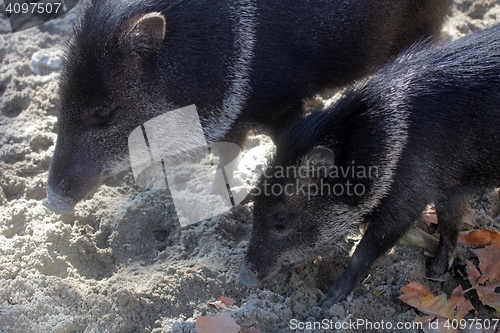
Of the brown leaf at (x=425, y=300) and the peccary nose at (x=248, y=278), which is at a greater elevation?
the brown leaf at (x=425, y=300)

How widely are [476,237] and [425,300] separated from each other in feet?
2.13

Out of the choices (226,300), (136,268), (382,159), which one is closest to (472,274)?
(382,159)

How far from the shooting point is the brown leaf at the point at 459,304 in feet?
9.73

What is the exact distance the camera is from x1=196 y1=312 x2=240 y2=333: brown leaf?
2.79 m

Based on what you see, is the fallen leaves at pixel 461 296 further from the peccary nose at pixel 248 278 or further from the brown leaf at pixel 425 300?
the peccary nose at pixel 248 278

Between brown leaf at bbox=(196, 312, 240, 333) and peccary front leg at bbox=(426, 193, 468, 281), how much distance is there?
1.13 m

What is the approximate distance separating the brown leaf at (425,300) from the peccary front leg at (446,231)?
191mm

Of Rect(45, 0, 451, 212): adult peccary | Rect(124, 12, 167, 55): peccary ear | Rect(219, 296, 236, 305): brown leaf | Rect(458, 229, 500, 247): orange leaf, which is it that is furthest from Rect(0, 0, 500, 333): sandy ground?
Rect(124, 12, 167, 55): peccary ear

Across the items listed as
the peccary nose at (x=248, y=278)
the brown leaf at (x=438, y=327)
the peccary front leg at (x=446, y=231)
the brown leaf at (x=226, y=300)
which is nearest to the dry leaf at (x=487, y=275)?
the peccary front leg at (x=446, y=231)

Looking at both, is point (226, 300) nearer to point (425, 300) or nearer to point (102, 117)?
point (425, 300)

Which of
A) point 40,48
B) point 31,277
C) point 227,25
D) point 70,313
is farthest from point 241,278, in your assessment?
point 40,48

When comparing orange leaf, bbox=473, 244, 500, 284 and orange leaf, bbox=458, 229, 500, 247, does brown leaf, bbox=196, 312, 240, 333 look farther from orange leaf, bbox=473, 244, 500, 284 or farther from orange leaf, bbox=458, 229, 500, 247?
orange leaf, bbox=458, 229, 500, 247

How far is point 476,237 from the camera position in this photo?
3.42 metres

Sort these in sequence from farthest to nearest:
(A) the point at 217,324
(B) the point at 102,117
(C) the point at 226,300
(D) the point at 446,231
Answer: (D) the point at 446,231 → (B) the point at 102,117 → (C) the point at 226,300 → (A) the point at 217,324
